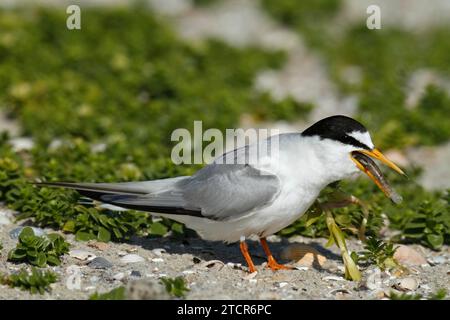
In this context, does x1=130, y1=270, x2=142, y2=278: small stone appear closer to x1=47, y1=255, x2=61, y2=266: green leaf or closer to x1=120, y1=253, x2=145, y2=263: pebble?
x1=120, y1=253, x2=145, y2=263: pebble

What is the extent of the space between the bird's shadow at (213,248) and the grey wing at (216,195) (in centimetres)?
39

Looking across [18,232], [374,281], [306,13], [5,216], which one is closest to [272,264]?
[374,281]

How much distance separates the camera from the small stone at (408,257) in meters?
5.30

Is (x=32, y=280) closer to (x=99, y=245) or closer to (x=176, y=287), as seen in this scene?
(x=176, y=287)

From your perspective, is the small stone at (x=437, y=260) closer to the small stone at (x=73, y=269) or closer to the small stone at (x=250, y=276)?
the small stone at (x=250, y=276)

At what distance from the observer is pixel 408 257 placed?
5332 millimetres

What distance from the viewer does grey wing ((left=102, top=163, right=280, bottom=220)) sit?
484 centimetres

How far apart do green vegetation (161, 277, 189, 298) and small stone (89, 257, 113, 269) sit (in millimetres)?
659

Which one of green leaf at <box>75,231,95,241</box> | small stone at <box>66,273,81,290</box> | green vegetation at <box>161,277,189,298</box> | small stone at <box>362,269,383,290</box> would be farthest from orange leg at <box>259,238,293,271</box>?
small stone at <box>66,273,81,290</box>
